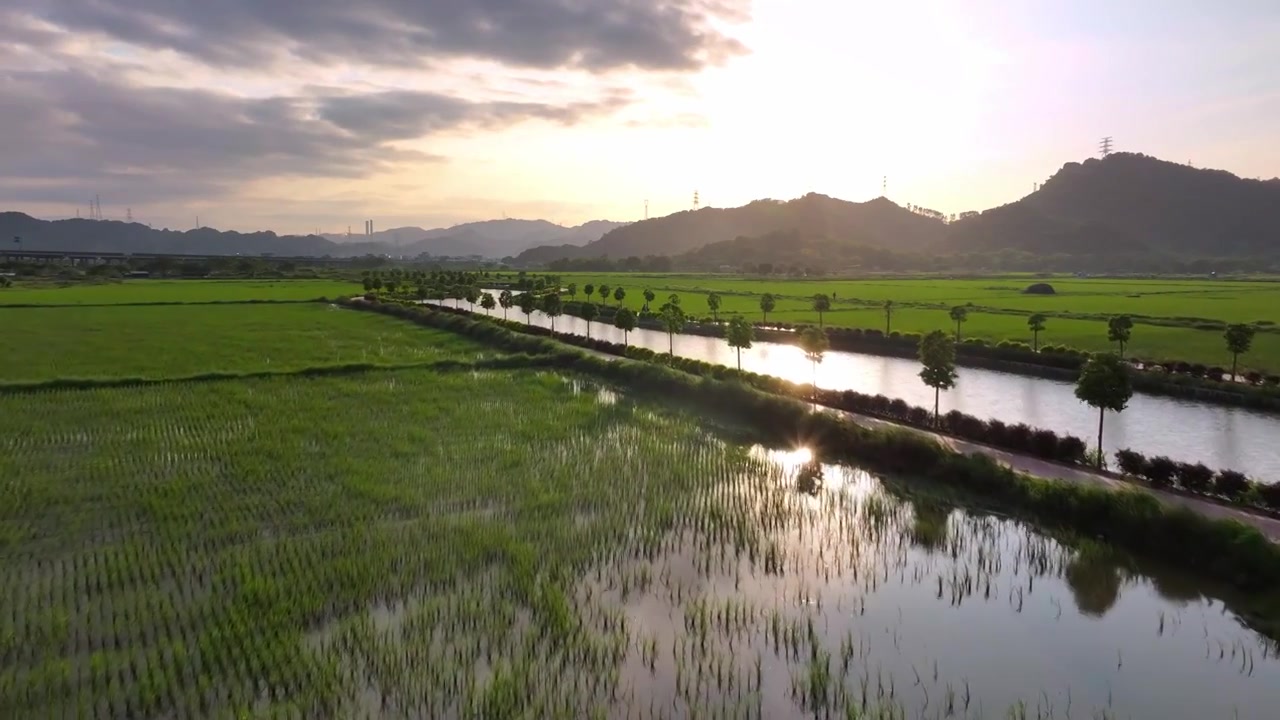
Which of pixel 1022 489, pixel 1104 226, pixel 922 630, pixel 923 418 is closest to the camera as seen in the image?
pixel 922 630

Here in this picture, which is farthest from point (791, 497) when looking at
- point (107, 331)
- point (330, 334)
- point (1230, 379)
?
point (107, 331)

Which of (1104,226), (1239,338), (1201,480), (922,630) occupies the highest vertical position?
(1104,226)

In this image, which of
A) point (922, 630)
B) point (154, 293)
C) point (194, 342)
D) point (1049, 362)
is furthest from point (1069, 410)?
point (154, 293)

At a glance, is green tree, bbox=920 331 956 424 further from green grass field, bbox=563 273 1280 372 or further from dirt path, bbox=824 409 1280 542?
green grass field, bbox=563 273 1280 372

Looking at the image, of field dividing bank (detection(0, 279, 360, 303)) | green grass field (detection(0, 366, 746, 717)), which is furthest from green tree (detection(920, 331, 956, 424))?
field dividing bank (detection(0, 279, 360, 303))

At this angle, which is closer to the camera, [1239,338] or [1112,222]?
[1239,338]

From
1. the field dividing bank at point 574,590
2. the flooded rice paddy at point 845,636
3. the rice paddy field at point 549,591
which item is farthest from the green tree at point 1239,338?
the flooded rice paddy at point 845,636

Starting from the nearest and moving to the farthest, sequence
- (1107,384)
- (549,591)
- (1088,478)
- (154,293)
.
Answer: (549,591), (1088,478), (1107,384), (154,293)

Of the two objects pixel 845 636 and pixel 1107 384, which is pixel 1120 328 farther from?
pixel 845 636
